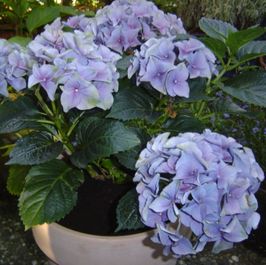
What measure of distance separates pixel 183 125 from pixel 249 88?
0.46 feet

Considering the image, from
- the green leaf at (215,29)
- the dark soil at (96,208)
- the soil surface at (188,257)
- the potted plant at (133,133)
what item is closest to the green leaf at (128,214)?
the potted plant at (133,133)

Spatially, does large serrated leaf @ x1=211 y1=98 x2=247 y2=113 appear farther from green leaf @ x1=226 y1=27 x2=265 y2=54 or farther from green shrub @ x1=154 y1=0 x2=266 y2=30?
green shrub @ x1=154 y1=0 x2=266 y2=30

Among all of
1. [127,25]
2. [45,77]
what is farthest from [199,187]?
[127,25]

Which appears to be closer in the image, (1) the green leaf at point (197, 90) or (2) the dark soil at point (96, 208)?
(1) the green leaf at point (197, 90)

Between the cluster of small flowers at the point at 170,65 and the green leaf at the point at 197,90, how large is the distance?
0.04 meters

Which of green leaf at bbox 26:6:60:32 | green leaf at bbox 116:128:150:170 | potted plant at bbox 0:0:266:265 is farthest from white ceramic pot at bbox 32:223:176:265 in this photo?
green leaf at bbox 26:6:60:32

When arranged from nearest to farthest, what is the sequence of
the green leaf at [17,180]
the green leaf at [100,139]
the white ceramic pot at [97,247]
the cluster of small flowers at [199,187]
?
the cluster of small flowers at [199,187] < the green leaf at [100,139] < the white ceramic pot at [97,247] < the green leaf at [17,180]

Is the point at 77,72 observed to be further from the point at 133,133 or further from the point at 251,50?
the point at 251,50

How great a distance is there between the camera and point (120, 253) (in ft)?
2.86

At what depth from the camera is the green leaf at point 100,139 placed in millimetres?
758

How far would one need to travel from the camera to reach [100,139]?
2.60ft

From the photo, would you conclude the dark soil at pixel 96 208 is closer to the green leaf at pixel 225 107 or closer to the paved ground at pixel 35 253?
the green leaf at pixel 225 107

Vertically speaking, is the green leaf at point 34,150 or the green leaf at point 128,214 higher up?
the green leaf at point 34,150

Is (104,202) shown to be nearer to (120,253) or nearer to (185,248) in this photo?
(120,253)
